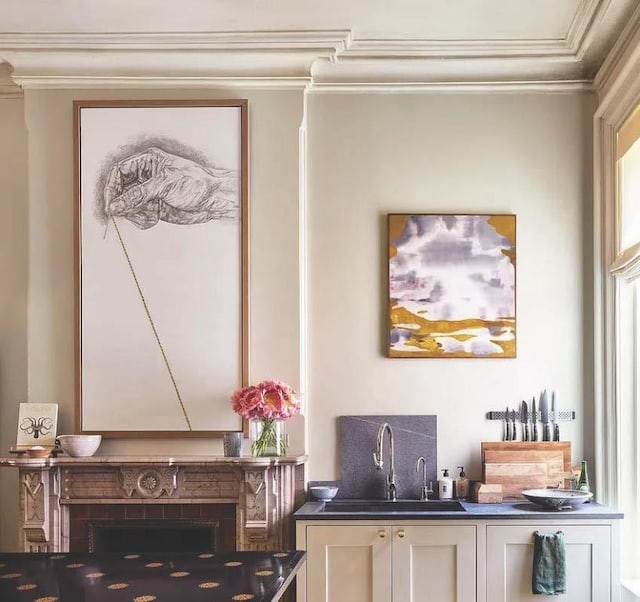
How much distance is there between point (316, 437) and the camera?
4586mm

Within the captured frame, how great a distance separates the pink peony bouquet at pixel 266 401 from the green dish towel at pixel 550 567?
1.30 m

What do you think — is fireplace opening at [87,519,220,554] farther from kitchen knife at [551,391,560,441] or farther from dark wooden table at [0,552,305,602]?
kitchen knife at [551,391,560,441]

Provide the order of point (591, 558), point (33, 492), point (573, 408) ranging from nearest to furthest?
point (591, 558), point (33, 492), point (573, 408)

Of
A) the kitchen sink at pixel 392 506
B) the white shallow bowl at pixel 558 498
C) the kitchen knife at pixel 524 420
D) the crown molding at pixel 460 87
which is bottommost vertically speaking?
the kitchen sink at pixel 392 506

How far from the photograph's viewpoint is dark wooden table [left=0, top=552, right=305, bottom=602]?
2484 mm

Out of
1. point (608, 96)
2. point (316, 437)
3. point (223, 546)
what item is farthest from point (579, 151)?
point (223, 546)

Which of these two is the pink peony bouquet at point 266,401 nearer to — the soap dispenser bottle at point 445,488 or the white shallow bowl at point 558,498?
the soap dispenser bottle at point 445,488

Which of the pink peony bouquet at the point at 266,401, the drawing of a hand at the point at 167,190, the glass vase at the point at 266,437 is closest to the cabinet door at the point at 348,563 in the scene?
the glass vase at the point at 266,437

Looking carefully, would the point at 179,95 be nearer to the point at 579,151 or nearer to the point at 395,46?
the point at 395,46

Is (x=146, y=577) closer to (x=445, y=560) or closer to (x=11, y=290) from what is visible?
(x=445, y=560)

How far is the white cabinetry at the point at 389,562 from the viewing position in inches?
158

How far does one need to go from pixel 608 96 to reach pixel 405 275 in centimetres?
132

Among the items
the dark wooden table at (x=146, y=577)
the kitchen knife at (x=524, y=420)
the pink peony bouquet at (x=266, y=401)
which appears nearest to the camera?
the dark wooden table at (x=146, y=577)

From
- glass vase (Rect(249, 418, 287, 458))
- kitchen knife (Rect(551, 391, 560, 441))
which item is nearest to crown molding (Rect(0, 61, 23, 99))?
glass vase (Rect(249, 418, 287, 458))
